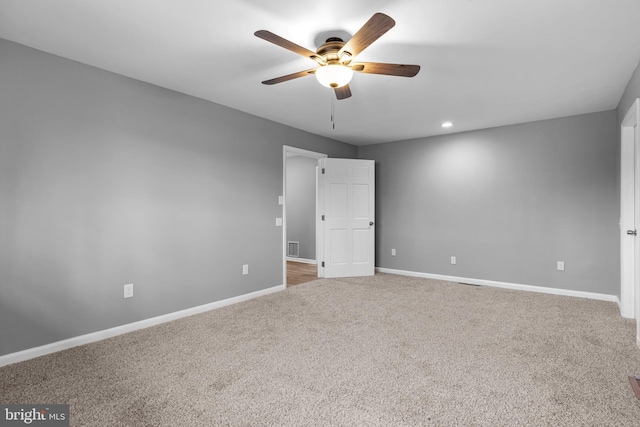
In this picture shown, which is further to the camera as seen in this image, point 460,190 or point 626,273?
point 460,190

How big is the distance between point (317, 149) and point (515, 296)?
3.56 meters

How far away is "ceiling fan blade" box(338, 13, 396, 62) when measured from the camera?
5.53ft

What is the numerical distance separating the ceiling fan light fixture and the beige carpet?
80.5 inches

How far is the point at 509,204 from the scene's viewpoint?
15.5 feet

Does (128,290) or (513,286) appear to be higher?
(128,290)

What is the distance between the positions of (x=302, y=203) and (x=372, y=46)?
4765 millimetres

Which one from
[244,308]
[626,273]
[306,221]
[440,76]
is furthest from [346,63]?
[306,221]

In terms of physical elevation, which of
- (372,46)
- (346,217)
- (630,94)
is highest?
(372,46)

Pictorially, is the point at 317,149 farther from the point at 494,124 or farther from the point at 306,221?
the point at 494,124

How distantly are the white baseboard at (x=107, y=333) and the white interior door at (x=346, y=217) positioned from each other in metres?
1.70

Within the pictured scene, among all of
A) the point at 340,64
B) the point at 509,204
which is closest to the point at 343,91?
the point at 340,64

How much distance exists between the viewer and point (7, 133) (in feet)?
7.83

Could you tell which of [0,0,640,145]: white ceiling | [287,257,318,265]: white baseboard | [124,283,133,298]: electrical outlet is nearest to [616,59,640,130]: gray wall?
[0,0,640,145]: white ceiling

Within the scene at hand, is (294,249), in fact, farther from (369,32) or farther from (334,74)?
(369,32)
